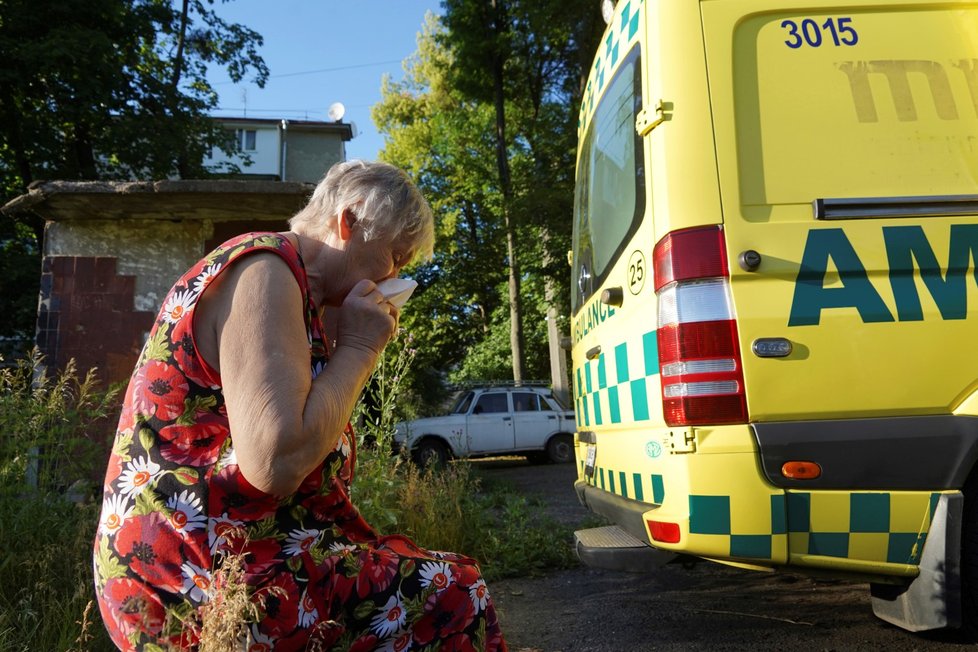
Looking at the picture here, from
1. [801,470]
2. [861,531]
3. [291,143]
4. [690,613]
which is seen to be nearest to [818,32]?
[801,470]

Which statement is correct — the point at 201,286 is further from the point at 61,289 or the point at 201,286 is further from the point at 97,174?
the point at 97,174

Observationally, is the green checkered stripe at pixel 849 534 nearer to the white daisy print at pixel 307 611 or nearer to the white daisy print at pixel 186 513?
the white daisy print at pixel 307 611

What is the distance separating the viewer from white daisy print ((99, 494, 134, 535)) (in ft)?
4.24

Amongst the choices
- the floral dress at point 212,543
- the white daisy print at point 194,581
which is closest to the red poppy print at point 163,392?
the floral dress at point 212,543

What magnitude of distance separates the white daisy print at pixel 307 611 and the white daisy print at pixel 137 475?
0.33m

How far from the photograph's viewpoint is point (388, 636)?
53.9 inches

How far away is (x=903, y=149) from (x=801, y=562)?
1442 mm

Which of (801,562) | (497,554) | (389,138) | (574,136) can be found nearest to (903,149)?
(801,562)

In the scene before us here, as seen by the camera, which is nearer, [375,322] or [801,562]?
[375,322]

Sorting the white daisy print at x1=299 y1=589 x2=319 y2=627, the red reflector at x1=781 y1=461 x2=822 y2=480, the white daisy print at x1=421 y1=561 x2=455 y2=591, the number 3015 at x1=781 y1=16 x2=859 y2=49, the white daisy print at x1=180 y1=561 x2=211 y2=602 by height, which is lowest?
the white daisy print at x1=299 y1=589 x2=319 y2=627

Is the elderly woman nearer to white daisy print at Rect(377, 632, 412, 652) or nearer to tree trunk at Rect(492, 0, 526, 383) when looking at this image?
white daisy print at Rect(377, 632, 412, 652)

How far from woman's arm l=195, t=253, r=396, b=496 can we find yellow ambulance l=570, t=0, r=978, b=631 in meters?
1.52

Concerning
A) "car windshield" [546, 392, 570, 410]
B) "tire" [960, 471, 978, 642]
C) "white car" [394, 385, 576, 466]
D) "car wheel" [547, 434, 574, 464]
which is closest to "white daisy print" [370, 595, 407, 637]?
"tire" [960, 471, 978, 642]

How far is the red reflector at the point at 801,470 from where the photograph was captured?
7.84 feet
